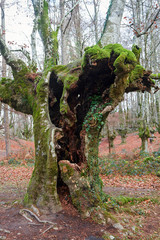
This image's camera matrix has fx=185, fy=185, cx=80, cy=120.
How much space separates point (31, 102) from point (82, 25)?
11.5m

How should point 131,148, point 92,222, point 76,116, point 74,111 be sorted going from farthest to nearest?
point 131,148, point 76,116, point 74,111, point 92,222

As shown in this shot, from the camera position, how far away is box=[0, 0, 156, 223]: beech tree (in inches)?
168

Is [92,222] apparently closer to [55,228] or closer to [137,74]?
[55,228]

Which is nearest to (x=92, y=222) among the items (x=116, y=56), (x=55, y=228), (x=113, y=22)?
(x=55, y=228)

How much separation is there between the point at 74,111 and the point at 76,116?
0.23m

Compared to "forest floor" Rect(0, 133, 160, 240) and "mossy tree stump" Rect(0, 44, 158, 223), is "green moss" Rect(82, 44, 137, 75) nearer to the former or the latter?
"mossy tree stump" Rect(0, 44, 158, 223)

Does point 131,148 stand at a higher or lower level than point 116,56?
lower

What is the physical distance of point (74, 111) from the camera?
502 centimetres

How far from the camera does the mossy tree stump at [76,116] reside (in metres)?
4.27

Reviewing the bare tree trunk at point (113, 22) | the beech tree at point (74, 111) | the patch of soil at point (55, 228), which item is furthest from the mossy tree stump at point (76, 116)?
the bare tree trunk at point (113, 22)

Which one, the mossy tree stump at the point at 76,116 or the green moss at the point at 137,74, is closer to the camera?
the mossy tree stump at the point at 76,116

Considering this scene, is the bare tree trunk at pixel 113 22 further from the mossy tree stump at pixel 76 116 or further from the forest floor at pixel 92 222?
the forest floor at pixel 92 222

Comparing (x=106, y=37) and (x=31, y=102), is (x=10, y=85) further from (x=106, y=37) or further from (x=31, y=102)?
(x=106, y=37)

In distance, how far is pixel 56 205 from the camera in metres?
4.36
